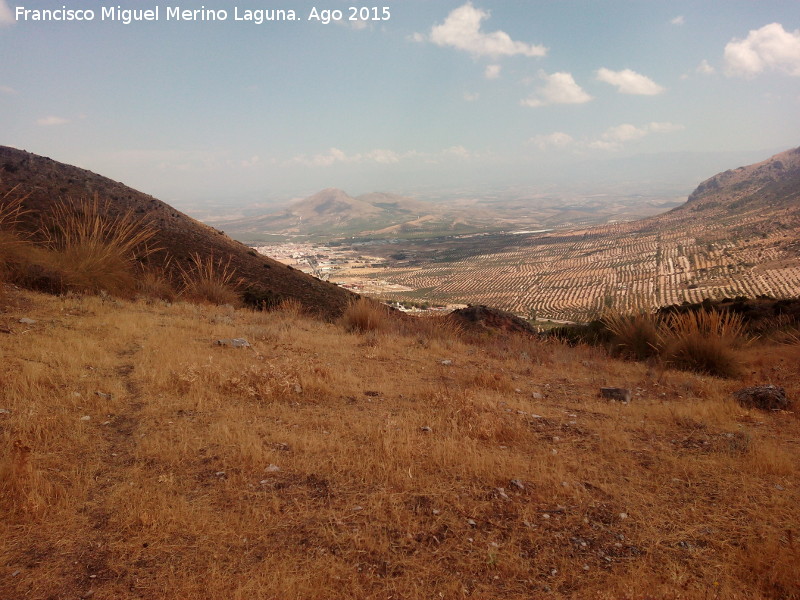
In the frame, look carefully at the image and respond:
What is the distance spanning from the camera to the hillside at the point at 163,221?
16.0m

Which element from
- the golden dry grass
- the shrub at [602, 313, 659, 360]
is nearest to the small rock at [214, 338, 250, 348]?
the golden dry grass

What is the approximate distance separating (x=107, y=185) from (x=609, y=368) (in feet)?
65.9

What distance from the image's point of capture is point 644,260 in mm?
66500

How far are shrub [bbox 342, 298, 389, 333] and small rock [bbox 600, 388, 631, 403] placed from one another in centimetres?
469

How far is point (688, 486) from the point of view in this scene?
308cm

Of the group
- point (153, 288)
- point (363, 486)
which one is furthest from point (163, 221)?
point (363, 486)

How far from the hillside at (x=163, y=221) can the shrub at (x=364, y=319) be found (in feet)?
18.0

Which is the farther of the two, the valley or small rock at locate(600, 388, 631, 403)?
the valley

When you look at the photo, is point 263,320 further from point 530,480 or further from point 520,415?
point 530,480

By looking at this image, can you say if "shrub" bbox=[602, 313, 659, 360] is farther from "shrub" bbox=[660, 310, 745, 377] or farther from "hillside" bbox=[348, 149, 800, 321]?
"hillside" bbox=[348, 149, 800, 321]

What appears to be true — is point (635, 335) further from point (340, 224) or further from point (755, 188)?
point (340, 224)

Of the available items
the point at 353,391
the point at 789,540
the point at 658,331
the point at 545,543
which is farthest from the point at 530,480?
the point at 658,331

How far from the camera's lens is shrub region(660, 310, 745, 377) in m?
6.92

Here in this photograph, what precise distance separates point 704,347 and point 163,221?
744 inches
